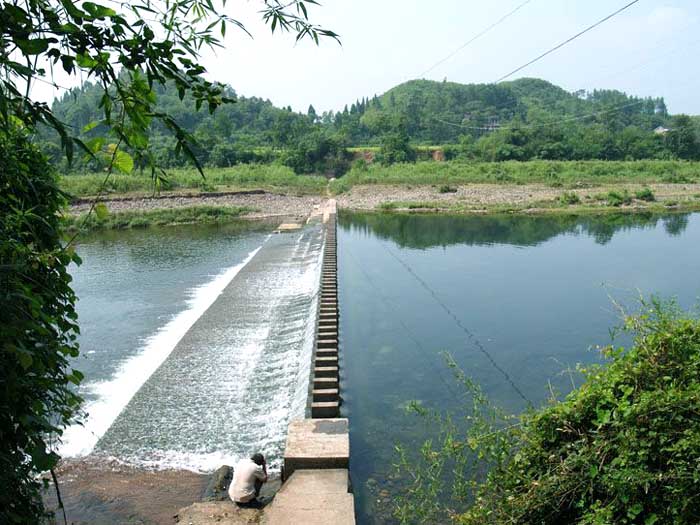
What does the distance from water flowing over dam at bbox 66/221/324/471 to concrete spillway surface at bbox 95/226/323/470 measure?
0.05ft

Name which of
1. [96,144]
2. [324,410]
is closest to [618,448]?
[96,144]

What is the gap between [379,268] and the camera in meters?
21.4

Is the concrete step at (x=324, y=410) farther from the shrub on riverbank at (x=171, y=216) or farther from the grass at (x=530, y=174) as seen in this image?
the grass at (x=530, y=174)

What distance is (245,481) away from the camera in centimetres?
625

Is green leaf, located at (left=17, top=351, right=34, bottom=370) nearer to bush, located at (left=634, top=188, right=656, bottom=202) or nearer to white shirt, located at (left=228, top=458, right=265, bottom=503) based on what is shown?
white shirt, located at (left=228, top=458, right=265, bottom=503)

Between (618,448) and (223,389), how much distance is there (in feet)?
24.1

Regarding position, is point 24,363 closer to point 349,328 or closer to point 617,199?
point 349,328

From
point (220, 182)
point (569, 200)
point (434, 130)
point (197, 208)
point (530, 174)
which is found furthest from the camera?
point (434, 130)

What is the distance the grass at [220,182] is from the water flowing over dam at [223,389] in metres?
27.9

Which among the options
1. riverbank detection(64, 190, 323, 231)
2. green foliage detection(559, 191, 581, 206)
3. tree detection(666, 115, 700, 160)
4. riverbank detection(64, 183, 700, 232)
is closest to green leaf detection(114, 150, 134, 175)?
riverbank detection(64, 190, 323, 231)

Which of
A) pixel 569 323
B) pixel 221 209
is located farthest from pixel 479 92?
pixel 569 323

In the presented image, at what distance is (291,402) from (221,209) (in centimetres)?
2919

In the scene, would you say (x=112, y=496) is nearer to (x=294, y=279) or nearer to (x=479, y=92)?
(x=294, y=279)

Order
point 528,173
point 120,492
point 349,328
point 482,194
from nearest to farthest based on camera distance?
point 120,492
point 349,328
point 482,194
point 528,173
